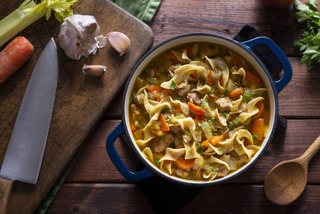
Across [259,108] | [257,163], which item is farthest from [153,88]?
[257,163]

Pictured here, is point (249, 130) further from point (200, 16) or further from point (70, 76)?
point (70, 76)

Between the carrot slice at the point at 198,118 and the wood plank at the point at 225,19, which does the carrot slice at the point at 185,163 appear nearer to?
the carrot slice at the point at 198,118

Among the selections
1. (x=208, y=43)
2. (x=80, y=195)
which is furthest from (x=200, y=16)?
(x=80, y=195)

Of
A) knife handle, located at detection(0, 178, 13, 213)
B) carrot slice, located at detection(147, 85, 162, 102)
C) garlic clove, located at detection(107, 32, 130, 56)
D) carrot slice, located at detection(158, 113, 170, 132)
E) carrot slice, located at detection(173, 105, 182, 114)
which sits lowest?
knife handle, located at detection(0, 178, 13, 213)

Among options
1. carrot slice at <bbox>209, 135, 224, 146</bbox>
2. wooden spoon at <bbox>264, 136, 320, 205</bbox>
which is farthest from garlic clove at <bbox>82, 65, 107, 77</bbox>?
wooden spoon at <bbox>264, 136, 320, 205</bbox>

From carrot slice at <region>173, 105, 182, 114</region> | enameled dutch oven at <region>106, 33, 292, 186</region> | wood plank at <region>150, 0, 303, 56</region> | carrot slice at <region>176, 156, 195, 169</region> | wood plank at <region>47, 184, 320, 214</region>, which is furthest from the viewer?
wood plank at <region>150, 0, 303, 56</region>

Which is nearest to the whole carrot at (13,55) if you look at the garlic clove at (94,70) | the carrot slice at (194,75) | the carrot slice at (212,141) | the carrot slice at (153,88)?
the garlic clove at (94,70)

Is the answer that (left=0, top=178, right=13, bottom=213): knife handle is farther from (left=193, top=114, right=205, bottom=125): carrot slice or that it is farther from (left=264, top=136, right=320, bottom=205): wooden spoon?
(left=264, top=136, right=320, bottom=205): wooden spoon
